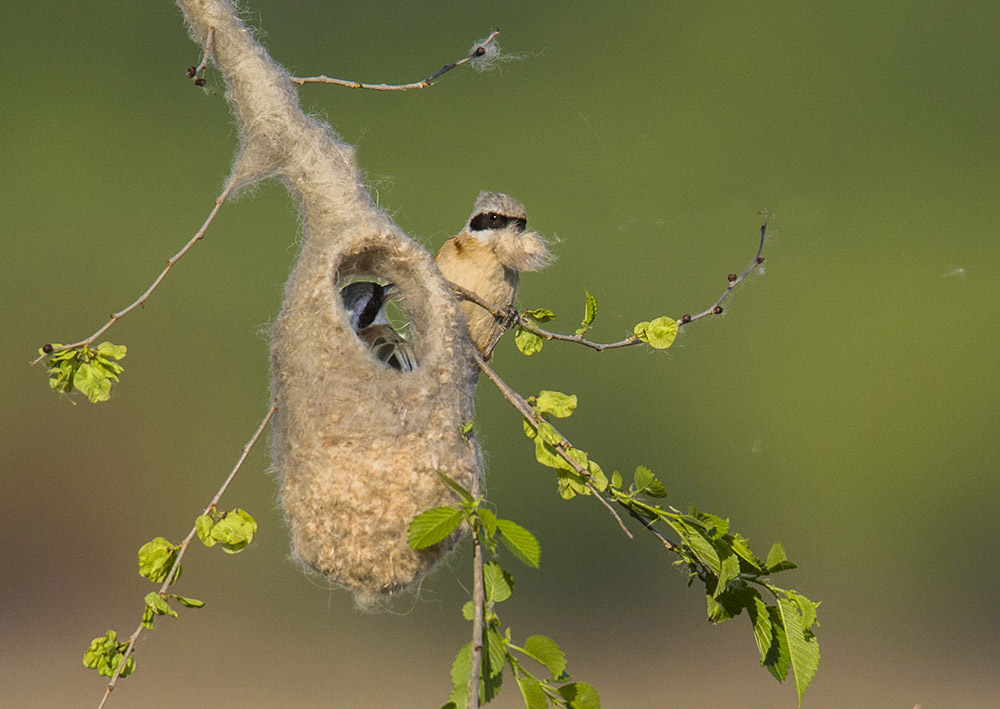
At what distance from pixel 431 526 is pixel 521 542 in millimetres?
134

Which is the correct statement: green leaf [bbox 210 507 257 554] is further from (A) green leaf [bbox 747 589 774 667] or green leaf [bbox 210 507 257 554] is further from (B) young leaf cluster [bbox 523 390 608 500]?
(A) green leaf [bbox 747 589 774 667]

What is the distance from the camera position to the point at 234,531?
6.10 feet

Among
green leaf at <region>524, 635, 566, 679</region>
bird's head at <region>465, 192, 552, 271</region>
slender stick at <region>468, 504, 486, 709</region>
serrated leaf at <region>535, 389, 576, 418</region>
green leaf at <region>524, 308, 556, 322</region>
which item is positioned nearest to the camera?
slender stick at <region>468, 504, 486, 709</region>

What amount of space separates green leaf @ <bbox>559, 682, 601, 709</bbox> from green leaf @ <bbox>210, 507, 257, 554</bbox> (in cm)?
57

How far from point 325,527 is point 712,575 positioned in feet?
2.26

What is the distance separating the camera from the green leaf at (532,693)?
65.2 inches

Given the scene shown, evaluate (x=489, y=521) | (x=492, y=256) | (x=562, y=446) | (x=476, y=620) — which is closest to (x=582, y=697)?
(x=476, y=620)

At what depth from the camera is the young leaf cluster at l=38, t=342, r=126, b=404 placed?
1.83m

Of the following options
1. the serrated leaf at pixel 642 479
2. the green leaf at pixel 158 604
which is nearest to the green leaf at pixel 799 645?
the serrated leaf at pixel 642 479

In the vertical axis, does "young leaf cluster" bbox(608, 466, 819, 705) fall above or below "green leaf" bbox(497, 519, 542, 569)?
above

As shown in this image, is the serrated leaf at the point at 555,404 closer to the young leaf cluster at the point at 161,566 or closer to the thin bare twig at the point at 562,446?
the thin bare twig at the point at 562,446

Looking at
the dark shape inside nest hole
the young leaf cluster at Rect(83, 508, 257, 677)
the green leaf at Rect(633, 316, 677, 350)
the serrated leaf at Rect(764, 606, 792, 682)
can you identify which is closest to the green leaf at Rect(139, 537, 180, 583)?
the young leaf cluster at Rect(83, 508, 257, 677)

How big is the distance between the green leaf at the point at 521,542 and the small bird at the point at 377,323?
0.92 meters

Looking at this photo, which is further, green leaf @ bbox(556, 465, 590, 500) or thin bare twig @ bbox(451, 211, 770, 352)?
thin bare twig @ bbox(451, 211, 770, 352)
